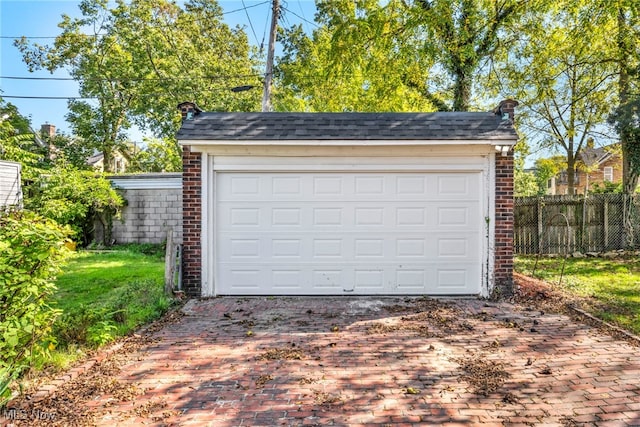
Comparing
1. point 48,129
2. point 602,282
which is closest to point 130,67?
point 48,129

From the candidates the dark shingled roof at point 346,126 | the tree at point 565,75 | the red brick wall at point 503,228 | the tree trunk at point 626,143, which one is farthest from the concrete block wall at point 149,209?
the tree trunk at point 626,143

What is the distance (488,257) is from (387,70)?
8.01 meters

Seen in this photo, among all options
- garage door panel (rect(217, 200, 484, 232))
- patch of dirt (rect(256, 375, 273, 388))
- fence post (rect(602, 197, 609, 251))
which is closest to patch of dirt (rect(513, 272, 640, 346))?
garage door panel (rect(217, 200, 484, 232))

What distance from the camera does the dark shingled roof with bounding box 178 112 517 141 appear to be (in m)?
6.36

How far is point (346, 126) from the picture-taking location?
22.0 ft

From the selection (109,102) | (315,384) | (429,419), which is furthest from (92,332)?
(109,102)

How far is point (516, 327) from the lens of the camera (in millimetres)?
4973

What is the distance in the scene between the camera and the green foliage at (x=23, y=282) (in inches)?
111

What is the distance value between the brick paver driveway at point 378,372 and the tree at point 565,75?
8.03 metres

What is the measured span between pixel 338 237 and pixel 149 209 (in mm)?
8423

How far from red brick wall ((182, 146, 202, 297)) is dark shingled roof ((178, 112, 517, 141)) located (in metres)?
0.53

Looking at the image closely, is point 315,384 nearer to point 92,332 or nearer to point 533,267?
point 92,332

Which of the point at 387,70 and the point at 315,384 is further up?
the point at 387,70

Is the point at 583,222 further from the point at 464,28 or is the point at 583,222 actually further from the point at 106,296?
the point at 106,296
